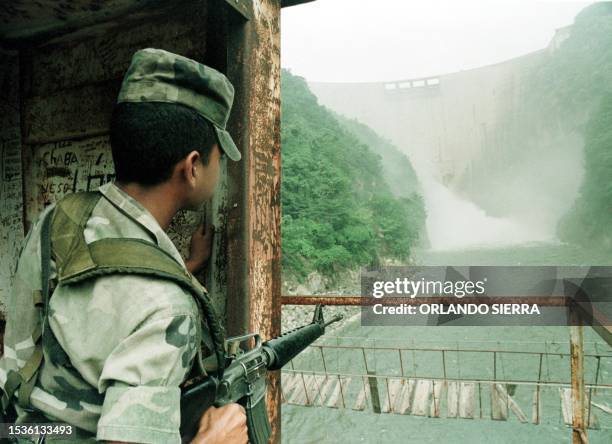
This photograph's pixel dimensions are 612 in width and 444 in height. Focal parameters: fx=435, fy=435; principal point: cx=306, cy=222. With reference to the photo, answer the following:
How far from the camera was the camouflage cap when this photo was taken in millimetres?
953

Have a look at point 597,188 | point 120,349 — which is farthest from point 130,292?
point 597,188

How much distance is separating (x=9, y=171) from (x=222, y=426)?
7.11 feet

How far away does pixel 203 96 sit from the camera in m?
1.00

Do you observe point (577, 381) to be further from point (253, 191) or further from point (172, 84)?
point (172, 84)

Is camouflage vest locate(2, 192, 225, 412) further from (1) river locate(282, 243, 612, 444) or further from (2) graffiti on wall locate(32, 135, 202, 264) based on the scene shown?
(1) river locate(282, 243, 612, 444)

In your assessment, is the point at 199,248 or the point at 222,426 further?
the point at 199,248

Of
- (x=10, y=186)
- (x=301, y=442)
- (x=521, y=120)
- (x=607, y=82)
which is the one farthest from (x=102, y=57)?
(x=521, y=120)

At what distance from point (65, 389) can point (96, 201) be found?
37 centimetres

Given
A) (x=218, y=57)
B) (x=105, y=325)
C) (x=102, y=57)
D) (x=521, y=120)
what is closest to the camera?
(x=105, y=325)

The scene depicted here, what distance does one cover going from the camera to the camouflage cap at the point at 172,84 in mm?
953

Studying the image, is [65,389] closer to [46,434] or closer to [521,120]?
[46,434]

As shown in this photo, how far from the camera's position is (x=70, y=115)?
2.17 m

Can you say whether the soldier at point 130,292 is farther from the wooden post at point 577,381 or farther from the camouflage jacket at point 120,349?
the wooden post at point 577,381

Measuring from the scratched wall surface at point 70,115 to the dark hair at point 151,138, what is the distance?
0.73 m
